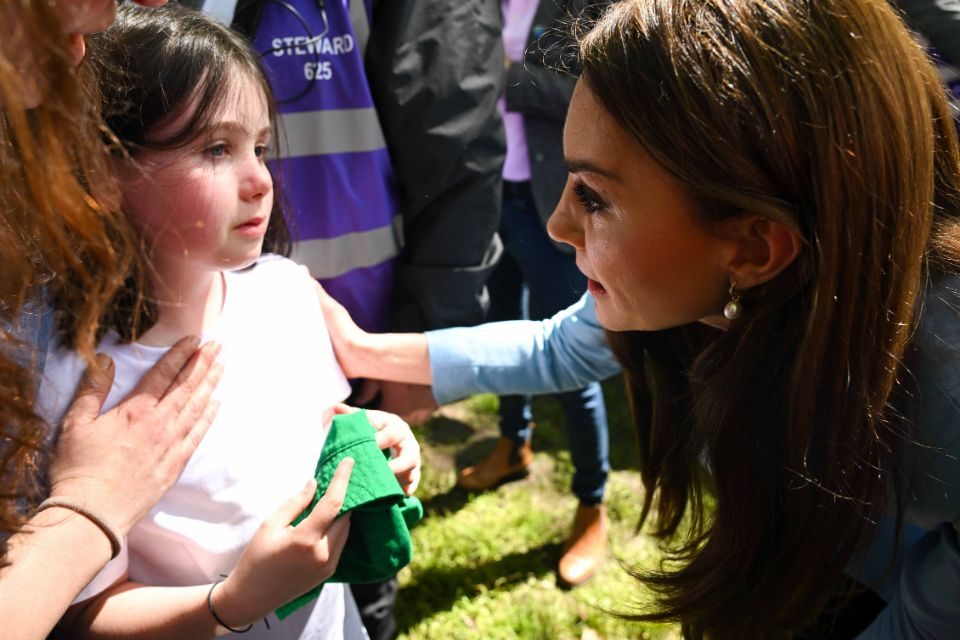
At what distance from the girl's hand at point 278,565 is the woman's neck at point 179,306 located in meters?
0.40

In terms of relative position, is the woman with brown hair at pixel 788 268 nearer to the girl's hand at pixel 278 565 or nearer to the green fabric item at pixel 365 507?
the green fabric item at pixel 365 507

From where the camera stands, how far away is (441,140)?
186 cm

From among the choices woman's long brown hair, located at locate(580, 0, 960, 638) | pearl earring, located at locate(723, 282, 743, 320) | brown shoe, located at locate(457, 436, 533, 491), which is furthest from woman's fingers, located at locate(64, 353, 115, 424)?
brown shoe, located at locate(457, 436, 533, 491)

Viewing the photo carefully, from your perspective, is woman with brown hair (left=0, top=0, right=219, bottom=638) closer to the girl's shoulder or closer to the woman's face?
the woman's face

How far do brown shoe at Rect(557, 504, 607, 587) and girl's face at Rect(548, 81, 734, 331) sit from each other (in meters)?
1.64

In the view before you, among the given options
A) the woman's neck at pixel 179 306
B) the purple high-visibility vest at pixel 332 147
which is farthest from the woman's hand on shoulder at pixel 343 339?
the woman's neck at pixel 179 306

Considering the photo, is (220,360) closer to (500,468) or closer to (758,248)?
(758,248)

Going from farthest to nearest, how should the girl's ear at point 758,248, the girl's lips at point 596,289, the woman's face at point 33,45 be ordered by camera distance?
the girl's lips at point 596,289, the girl's ear at point 758,248, the woman's face at point 33,45

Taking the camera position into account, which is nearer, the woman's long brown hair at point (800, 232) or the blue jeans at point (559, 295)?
the woman's long brown hair at point (800, 232)

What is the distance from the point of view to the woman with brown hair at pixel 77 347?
83 centimetres

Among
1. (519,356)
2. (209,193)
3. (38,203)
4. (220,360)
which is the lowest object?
(519,356)

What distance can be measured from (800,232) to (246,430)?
39.3 inches

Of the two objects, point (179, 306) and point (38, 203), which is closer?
point (38, 203)

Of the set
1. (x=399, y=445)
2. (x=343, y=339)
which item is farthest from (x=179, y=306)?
(x=399, y=445)
